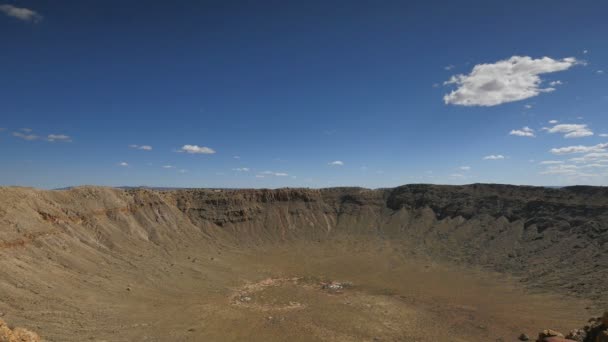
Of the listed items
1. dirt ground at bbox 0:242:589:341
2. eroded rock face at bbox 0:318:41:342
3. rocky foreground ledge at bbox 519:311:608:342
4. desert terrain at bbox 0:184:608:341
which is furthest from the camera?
desert terrain at bbox 0:184:608:341

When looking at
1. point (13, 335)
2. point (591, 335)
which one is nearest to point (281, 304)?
point (13, 335)

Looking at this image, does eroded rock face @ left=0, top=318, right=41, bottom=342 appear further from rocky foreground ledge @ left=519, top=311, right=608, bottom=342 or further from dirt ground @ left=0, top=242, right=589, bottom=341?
rocky foreground ledge @ left=519, top=311, right=608, bottom=342

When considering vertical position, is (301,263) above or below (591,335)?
below

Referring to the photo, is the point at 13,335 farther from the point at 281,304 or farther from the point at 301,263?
the point at 301,263

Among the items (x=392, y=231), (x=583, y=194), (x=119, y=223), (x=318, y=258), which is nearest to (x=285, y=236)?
(x=318, y=258)

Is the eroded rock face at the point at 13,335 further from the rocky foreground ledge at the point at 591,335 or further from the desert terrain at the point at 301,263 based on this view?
the rocky foreground ledge at the point at 591,335

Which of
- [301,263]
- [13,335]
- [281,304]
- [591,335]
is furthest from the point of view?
[301,263]

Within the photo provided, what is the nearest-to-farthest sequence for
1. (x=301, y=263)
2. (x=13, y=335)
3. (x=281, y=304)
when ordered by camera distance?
(x=13, y=335) < (x=281, y=304) < (x=301, y=263)

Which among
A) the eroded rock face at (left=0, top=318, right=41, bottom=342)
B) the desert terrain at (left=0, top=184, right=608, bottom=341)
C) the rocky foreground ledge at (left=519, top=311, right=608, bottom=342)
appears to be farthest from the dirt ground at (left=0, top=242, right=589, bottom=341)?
the rocky foreground ledge at (left=519, top=311, right=608, bottom=342)

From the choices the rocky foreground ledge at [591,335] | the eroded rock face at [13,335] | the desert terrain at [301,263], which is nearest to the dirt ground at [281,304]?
the desert terrain at [301,263]
